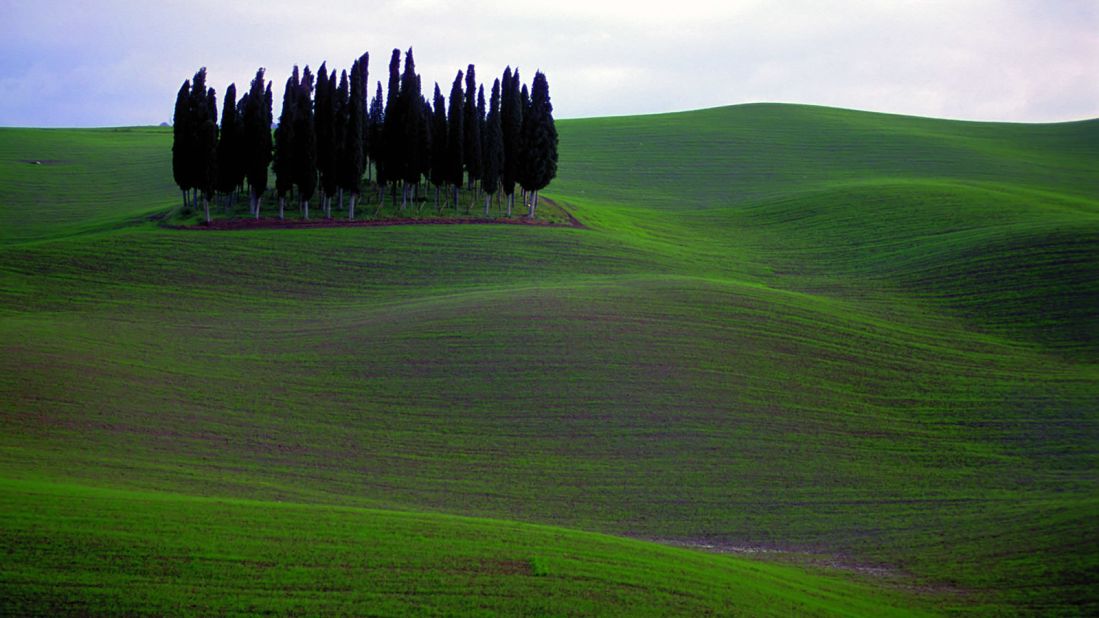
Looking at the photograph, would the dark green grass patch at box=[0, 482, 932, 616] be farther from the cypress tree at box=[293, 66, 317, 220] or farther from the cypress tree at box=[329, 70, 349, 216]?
the cypress tree at box=[329, 70, 349, 216]

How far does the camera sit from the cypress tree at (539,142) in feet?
209

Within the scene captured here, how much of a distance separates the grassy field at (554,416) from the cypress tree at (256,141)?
4386 mm

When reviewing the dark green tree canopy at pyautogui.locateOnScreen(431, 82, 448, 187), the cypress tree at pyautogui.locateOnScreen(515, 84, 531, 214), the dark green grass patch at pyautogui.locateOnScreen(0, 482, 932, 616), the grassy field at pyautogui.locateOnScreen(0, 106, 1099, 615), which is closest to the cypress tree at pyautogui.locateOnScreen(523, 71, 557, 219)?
the cypress tree at pyautogui.locateOnScreen(515, 84, 531, 214)

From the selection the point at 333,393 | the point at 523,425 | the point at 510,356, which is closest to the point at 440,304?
the point at 510,356

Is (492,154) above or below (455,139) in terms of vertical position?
below

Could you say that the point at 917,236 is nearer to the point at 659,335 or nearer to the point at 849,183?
the point at 849,183

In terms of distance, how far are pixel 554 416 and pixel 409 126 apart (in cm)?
4183

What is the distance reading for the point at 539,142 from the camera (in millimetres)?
63969

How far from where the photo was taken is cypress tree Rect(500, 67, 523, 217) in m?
65.4

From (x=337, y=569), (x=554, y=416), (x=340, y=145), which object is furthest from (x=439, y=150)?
(x=337, y=569)

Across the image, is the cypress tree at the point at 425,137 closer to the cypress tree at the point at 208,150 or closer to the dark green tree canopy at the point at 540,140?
the dark green tree canopy at the point at 540,140

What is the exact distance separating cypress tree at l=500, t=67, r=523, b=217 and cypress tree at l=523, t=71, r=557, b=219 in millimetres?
1129

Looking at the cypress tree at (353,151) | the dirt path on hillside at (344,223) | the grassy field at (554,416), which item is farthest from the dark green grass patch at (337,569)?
the cypress tree at (353,151)

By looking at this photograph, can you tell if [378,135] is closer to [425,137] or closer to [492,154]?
[425,137]
